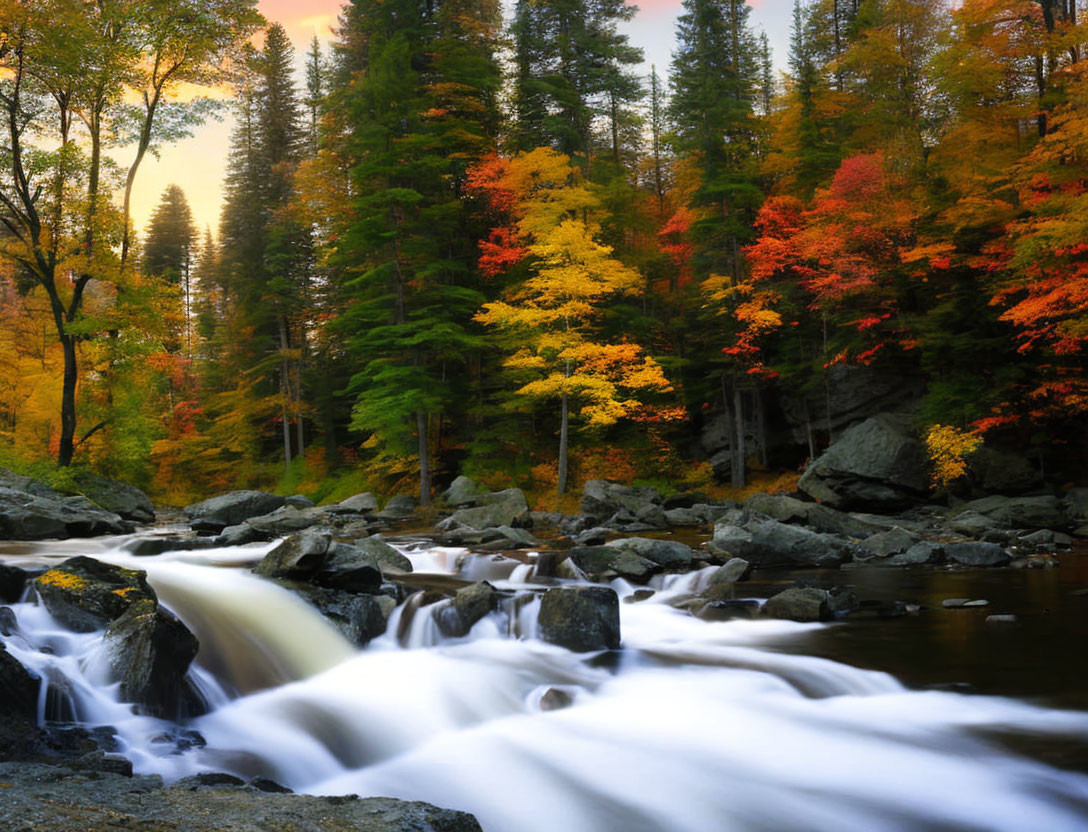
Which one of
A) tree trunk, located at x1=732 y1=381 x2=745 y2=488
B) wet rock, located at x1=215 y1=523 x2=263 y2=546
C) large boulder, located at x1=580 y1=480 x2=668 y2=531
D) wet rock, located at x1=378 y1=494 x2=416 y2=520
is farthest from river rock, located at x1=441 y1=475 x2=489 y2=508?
tree trunk, located at x1=732 y1=381 x2=745 y2=488

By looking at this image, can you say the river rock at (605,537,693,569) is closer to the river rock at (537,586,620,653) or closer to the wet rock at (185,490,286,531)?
the river rock at (537,586,620,653)

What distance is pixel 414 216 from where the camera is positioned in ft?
74.6

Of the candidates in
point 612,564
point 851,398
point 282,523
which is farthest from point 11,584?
point 851,398

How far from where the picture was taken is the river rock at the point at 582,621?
764 centimetres

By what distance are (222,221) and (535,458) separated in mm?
28654

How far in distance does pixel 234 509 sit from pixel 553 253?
10923mm

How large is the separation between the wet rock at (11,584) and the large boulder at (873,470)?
57.3 feet

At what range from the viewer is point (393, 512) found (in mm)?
19734

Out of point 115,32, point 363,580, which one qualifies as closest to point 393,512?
point 363,580

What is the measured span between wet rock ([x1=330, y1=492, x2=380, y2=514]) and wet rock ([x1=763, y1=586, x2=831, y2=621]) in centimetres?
1395

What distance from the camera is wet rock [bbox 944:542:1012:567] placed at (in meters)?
11.5

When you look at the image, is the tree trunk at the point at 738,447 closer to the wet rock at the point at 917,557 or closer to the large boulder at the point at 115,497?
the wet rock at the point at 917,557

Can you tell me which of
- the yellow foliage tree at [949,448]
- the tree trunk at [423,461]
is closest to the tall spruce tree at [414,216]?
the tree trunk at [423,461]

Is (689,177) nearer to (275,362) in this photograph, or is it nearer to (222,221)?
(275,362)
